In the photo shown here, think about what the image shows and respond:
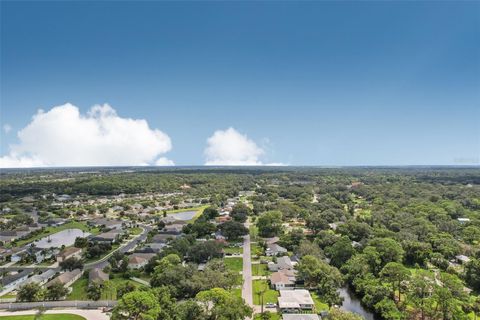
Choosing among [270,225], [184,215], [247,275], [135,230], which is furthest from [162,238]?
[184,215]

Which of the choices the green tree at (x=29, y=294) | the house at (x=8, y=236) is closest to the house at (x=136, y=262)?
the green tree at (x=29, y=294)

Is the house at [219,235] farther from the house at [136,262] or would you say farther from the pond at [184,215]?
the pond at [184,215]

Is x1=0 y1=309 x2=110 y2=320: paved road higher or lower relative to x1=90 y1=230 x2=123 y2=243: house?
lower

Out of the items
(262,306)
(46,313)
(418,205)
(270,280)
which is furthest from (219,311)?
(418,205)

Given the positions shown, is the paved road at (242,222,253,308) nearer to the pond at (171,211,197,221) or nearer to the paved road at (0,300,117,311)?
the paved road at (0,300,117,311)

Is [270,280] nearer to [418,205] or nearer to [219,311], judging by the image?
[219,311]

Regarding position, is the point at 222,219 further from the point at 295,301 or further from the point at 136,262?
the point at 295,301

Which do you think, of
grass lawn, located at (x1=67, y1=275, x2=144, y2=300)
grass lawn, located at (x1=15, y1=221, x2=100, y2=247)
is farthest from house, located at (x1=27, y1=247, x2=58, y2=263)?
grass lawn, located at (x1=67, y1=275, x2=144, y2=300)
